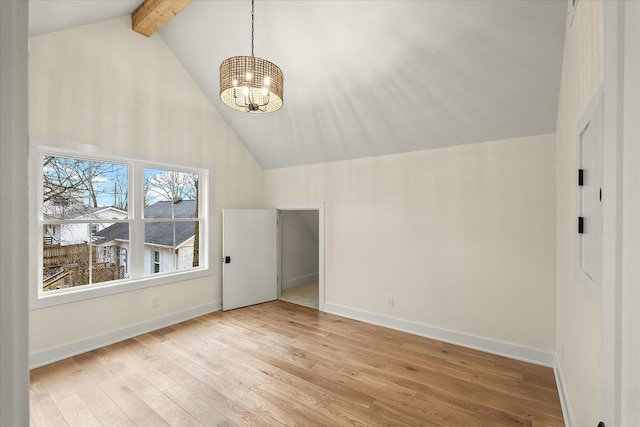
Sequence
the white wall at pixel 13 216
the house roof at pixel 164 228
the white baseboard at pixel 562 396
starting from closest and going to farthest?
the white wall at pixel 13 216, the white baseboard at pixel 562 396, the house roof at pixel 164 228

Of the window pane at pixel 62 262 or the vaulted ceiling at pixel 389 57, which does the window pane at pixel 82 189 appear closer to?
the window pane at pixel 62 262

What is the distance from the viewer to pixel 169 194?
147 inches

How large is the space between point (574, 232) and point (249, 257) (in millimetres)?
3871

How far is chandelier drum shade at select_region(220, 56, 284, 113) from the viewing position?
6.85 ft

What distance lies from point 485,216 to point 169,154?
3.92 m

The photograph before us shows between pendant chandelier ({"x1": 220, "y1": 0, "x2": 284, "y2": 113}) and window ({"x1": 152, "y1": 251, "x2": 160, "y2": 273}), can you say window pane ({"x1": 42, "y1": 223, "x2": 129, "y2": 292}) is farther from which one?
pendant chandelier ({"x1": 220, "y1": 0, "x2": 284, "y2": 113})

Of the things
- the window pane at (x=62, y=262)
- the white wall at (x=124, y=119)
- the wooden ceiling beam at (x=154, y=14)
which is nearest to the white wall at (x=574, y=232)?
the wooden ceiling beam at (x=154, y=14)

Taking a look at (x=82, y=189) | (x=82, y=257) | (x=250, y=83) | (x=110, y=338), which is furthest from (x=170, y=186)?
(x=250, y=83)

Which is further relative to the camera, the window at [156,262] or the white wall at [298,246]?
the white wall at [298,246]

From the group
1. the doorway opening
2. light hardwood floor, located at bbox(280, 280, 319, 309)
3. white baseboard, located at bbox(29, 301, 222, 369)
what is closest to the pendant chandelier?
the doorway opening

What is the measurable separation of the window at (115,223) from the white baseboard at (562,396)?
13.4ft

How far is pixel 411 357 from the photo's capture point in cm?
278

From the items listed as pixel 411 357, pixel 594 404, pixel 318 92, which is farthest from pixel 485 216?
pixel 318 92

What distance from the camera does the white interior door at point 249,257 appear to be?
13.6 ft
